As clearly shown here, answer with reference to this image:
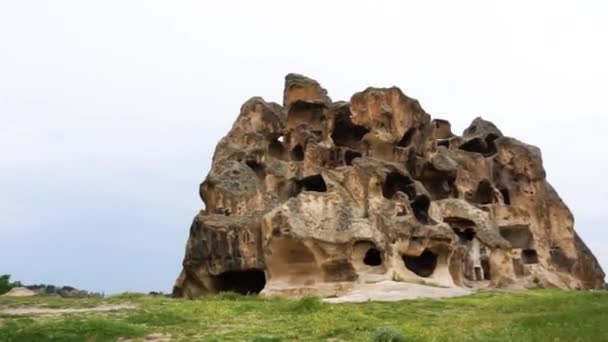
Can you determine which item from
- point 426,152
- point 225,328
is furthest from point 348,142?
point 225,328

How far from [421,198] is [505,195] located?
11658 mm

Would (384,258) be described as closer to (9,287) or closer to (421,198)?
(421,198)

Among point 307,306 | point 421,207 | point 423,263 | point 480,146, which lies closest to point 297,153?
point 421,207

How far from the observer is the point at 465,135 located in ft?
180

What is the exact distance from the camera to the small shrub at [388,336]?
1502 centimetres

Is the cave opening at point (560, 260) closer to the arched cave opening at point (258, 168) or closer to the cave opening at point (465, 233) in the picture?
the cave opening at point (465, 233)

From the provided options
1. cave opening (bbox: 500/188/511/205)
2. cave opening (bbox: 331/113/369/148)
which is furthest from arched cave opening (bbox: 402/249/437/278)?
cave opening (bbox: 500/188/511/205)

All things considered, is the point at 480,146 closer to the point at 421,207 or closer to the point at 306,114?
the point at 306,114

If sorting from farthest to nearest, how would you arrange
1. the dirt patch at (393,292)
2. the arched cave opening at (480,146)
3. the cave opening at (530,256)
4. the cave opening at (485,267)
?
the arched cave opening at (480,146), the cave opening at (530,256), the cave opening at (485,267), the dirt patch at (393,292)

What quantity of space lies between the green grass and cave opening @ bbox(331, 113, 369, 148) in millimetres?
21235

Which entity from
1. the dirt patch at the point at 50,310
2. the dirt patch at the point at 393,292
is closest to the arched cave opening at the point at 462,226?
the dirt patch at the point at 393,292

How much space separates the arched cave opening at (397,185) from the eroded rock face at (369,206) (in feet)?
0.22

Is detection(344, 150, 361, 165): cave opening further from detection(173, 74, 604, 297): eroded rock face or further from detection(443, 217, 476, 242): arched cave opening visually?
detection(443, 217, 476, 242): arched cave opening

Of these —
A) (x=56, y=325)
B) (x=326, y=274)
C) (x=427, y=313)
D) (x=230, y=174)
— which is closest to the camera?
(x=56, y=325)
